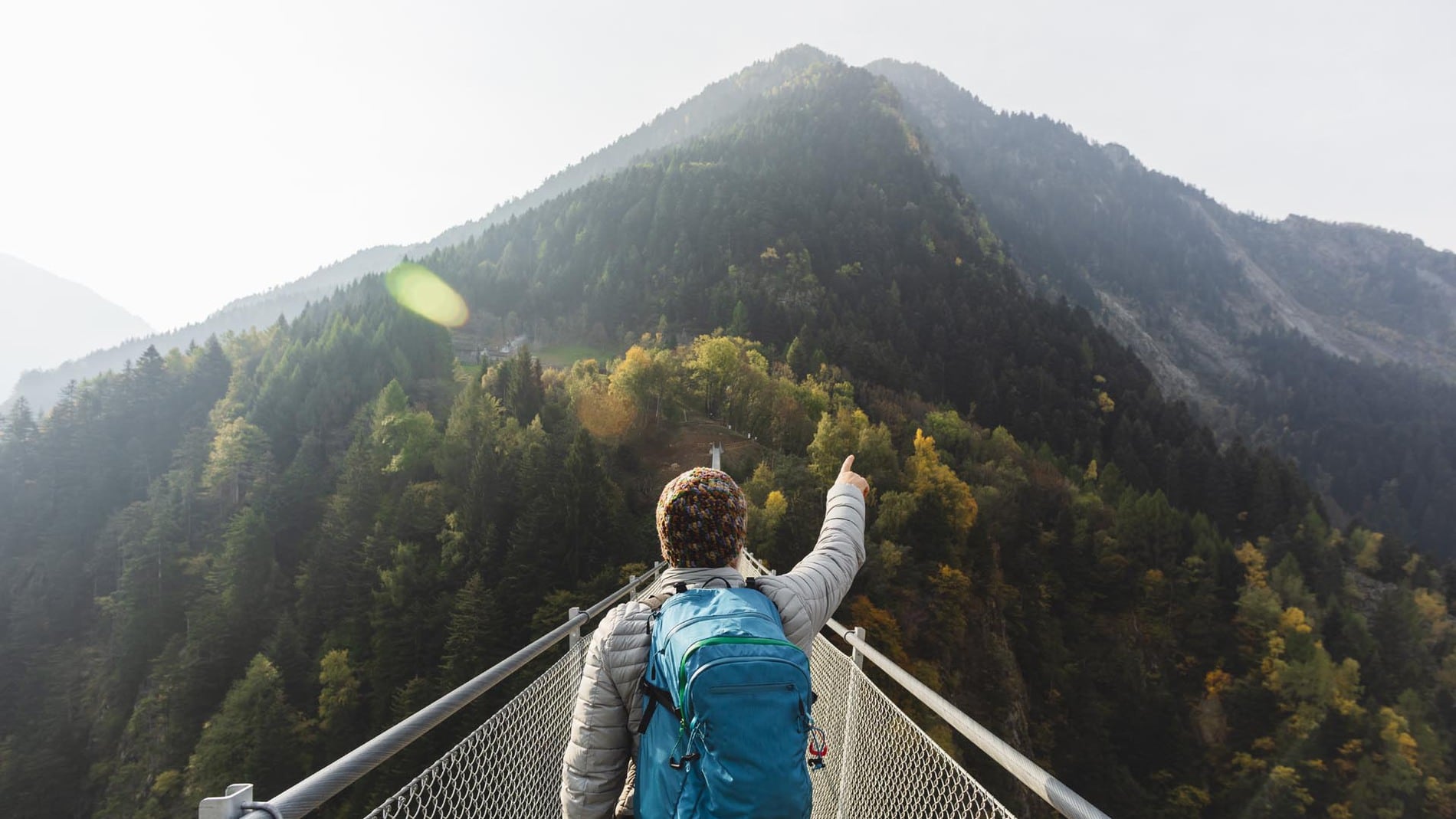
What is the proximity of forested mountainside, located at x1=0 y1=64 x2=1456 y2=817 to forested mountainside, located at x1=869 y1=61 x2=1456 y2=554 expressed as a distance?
54.0 meters

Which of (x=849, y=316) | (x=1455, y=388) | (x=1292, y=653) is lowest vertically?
(x=1455, y=388)

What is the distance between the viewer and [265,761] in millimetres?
29719

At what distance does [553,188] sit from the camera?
13888 centimetres

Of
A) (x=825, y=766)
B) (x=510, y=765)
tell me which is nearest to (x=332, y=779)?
(x=510, y=765)

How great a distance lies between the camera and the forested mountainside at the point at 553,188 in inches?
5098

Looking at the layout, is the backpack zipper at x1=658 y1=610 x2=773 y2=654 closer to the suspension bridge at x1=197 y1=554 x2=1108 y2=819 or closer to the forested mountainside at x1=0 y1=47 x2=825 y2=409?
the suspension bridge at x1=197 y1=554 x2=1108 y2=819

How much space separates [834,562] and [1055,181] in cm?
16740

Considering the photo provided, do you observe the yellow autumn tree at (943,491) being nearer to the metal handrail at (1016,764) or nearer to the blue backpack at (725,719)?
the metal handrail at (1016,764)

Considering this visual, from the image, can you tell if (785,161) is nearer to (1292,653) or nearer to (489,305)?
(489,305)

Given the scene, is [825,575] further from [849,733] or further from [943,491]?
[943,491]

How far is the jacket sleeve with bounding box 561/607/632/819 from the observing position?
148cm

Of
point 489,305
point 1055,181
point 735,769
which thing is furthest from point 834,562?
point 1055,181

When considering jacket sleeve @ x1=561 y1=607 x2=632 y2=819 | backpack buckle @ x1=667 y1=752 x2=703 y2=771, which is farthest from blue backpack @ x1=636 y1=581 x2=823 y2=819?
jacket sleeve @ x1=561 y1=607 x2=632 y2=819

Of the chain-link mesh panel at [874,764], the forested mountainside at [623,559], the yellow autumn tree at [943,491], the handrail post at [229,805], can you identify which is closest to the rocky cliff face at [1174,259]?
the forested mountainside at [623,559]
